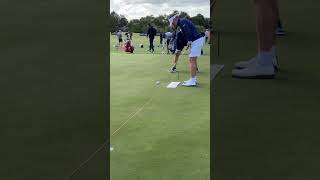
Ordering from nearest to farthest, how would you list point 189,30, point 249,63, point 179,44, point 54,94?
point 249,63, point 54,94, point 189,30, point 179,44

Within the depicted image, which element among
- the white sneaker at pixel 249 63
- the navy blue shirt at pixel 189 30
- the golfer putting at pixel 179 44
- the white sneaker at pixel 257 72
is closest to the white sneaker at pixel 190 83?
the navy blue shirt at pixel 189 30

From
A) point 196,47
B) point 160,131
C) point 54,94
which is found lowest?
point 160,131

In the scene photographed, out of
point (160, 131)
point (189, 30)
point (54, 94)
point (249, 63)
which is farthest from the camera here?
point (189, 30)

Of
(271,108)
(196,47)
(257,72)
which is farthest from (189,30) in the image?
(271,108)

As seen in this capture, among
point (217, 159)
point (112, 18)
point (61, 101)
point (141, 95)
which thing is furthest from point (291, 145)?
point (141, 95)

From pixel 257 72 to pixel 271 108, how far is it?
33 cm

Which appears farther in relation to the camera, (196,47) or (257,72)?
(196,47)

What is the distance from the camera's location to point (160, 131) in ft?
8.47

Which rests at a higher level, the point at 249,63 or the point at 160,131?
the point at 249,63

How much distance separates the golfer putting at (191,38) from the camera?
4445 millimetres

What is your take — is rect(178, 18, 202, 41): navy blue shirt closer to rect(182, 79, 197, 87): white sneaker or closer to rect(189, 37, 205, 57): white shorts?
rect(189, 37, 205, 57): white shorts

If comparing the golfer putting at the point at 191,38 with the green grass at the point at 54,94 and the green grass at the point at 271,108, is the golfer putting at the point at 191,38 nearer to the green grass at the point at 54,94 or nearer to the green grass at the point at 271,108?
the green grass at the point at 271,108

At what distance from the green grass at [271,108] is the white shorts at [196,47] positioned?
1.89 ft

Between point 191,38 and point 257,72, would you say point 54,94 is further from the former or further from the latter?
point 191,38
